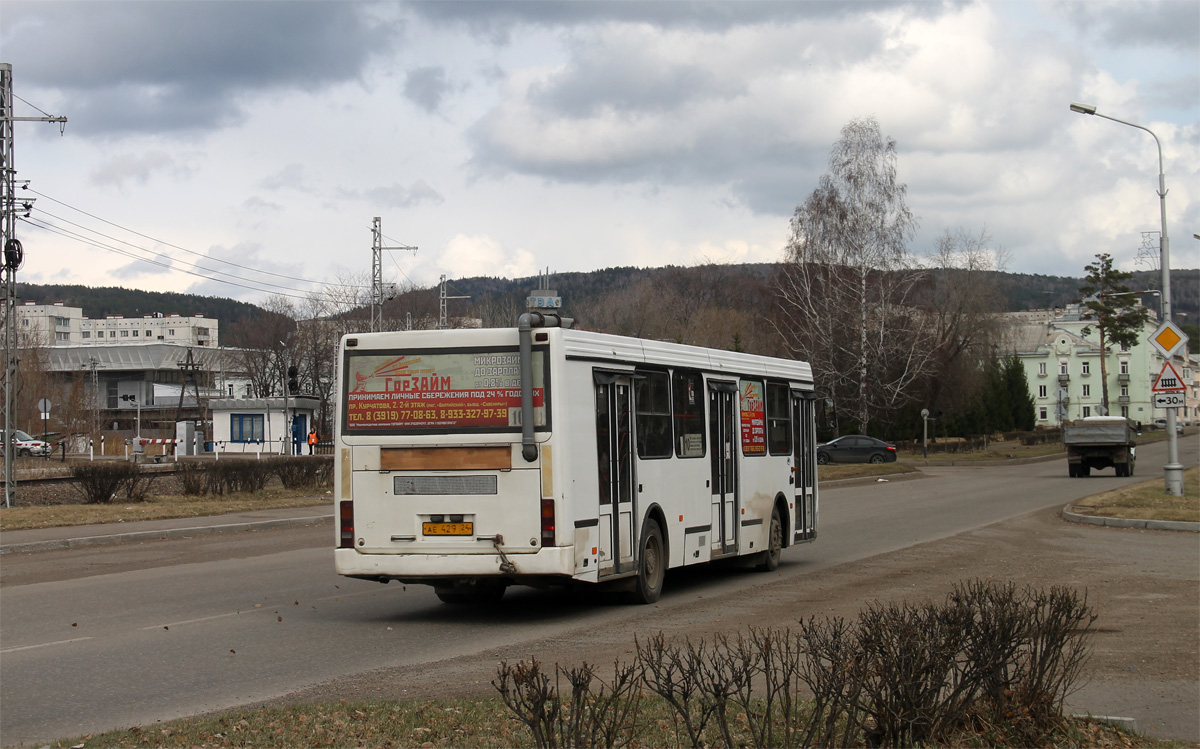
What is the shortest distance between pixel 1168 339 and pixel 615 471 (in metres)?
17.8

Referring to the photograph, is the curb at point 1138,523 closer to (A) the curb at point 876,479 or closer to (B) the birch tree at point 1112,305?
(A) the curb at point 876,479

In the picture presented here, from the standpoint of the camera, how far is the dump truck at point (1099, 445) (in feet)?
141

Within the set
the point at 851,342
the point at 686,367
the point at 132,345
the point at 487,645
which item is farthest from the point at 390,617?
the point at 132,345

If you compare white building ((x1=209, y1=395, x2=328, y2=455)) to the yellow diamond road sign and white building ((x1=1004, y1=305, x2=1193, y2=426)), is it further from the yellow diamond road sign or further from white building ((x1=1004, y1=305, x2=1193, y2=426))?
white building ((x1=1004, y1=305, x2=1193, y2=426))

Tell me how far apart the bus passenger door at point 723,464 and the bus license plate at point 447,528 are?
389cm

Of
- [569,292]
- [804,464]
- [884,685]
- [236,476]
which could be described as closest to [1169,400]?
[804,464]

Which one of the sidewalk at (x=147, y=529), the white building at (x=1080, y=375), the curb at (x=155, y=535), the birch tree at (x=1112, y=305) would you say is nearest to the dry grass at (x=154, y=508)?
the sidewalk at (x=147, y=529)

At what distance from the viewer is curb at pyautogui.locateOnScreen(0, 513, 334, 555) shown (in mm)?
19067

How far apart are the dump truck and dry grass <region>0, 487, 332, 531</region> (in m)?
28.7

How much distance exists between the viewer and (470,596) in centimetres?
1309

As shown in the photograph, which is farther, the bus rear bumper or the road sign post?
the road sign post

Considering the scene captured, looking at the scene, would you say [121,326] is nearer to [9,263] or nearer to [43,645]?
[9,263]

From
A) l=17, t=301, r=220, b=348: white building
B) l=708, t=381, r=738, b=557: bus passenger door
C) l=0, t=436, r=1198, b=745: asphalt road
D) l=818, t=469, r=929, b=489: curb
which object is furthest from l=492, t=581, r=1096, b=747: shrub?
l=17, t=301, r=220, b=348: white building

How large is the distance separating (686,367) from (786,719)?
8760 mm
